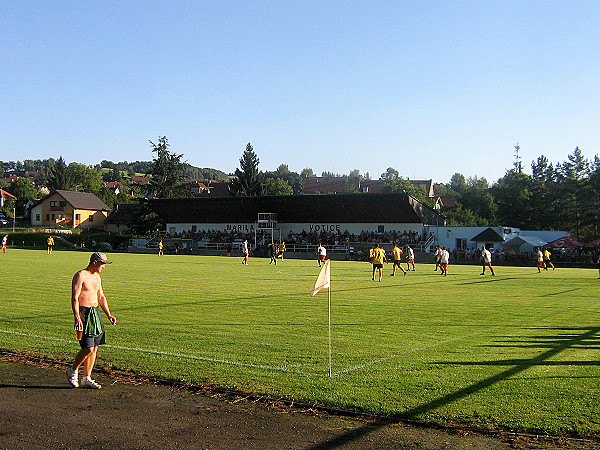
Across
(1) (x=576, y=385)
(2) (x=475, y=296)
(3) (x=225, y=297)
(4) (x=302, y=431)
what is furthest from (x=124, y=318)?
(2) (x=475, y=296)

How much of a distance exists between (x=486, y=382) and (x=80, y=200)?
367 feet

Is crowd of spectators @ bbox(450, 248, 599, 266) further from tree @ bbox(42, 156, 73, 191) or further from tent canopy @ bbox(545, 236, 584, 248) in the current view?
tree @ bbox(42, 156, 73, 191)

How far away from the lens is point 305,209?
75750 mm

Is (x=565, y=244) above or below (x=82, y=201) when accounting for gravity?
below

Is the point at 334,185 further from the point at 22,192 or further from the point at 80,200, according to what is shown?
the point at 22,192

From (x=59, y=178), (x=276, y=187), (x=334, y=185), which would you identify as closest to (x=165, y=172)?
(x=276, y=187)

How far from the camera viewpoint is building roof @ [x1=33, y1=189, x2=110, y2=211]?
353 feet

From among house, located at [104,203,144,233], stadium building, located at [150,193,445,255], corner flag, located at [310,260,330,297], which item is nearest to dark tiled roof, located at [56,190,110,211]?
house, located at [104,203,144,233]

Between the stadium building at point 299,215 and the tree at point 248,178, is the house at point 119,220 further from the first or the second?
the stadium building at point 299,215

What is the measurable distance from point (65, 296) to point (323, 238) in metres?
54.4

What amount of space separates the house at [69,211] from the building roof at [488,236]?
75.3 metres

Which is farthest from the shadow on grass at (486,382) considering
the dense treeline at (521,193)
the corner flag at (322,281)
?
the dense treeline at (521,193)

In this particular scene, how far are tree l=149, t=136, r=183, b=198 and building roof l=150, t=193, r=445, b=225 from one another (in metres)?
16.1

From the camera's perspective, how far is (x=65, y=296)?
1852 cm
